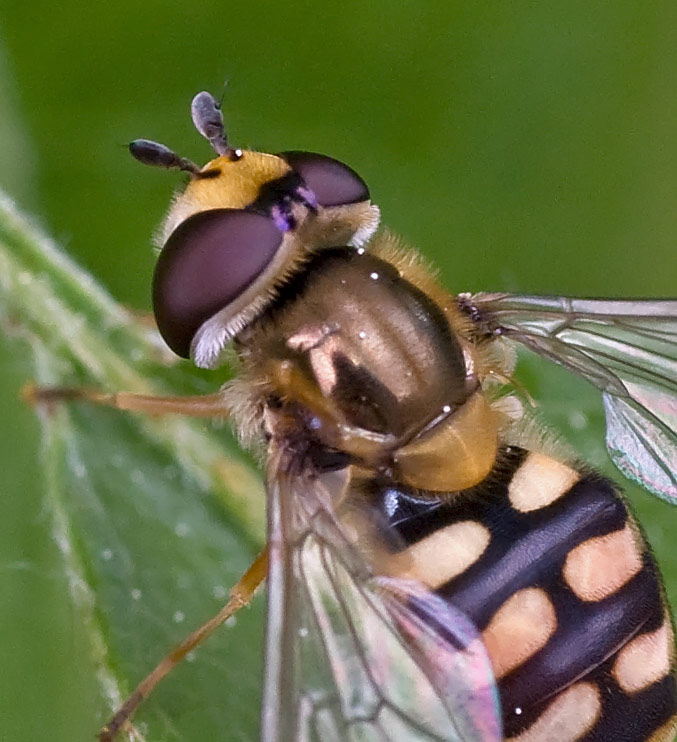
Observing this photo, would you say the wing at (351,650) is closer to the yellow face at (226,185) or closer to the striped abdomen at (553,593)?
the striped abdomen at (553,593)

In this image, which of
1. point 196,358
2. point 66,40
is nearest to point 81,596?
point 196,358

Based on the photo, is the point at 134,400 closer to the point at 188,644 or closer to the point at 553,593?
the point at 188,644

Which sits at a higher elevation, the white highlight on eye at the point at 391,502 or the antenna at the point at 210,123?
the antenna at the point at 210,123

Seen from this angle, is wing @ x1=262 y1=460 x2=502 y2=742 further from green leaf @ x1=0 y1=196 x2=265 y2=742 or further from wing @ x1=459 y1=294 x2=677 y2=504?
wing @ x1=459 y1=294 x2=677 y2=504

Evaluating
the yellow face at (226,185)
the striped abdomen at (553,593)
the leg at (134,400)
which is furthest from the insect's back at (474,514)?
the leg at (134,400)

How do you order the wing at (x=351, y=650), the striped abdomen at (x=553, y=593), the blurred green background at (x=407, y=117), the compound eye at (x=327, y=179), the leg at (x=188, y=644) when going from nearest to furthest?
the wing at (x=351, y=650), the striped abdomen at (x=553, y=593), the leg at (x=188, y=644), the compound eye at (x=327, y=179), the blurred green background at (x=407, y=117)

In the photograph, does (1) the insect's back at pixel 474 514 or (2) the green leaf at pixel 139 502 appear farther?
(2) the green leaf at pixel 139 502
